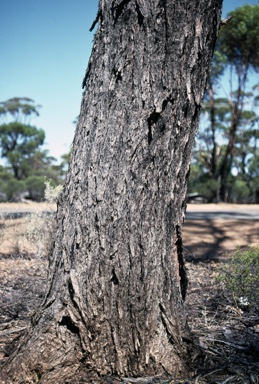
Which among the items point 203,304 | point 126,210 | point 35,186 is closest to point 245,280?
point 203,304

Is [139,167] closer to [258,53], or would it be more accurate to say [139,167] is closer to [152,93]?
[152,93]

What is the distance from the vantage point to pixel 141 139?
2.28 meters

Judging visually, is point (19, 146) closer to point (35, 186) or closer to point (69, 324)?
point (35, 186)

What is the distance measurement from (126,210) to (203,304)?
2.15 metres

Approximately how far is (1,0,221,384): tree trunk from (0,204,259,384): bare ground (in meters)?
0.25

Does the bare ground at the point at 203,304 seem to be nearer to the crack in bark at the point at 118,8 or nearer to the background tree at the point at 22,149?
the crack in bark at the point at 118,8

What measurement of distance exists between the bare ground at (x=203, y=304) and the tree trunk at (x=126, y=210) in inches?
9.7

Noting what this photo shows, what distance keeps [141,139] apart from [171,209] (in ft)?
1.21

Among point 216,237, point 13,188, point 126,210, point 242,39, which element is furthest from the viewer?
point 242,39

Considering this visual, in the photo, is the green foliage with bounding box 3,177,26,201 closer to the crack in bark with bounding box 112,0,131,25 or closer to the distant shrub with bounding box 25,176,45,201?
the distant shrub with bounding box 25,176,45,201

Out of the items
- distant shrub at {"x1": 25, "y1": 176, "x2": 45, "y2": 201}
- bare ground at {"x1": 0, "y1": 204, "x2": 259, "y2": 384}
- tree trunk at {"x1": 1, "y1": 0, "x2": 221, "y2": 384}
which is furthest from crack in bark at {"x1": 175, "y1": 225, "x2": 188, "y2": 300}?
distant shrub at {"x1": 25, "y1": 176, "x2": 45, "y2": 201}

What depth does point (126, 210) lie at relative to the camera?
2271mm

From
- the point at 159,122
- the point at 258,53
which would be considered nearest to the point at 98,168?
the point at 159,122

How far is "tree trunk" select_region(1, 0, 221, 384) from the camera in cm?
227
